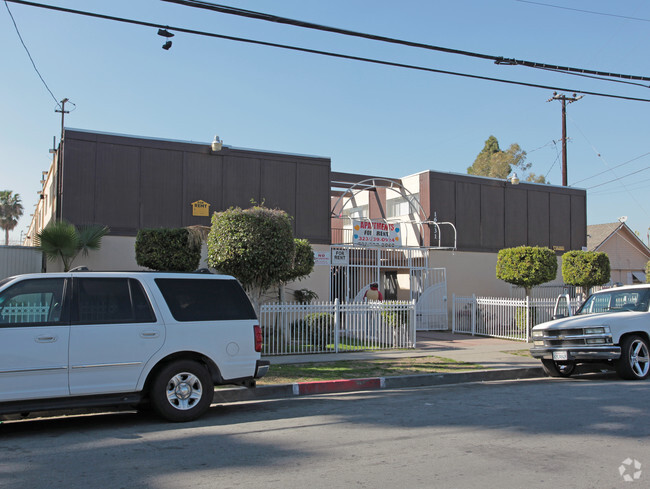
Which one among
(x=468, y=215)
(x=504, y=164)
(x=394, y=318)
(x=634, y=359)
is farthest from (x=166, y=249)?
(x=504, y=164)

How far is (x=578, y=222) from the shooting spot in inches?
1045

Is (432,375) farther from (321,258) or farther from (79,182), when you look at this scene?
(79,182)

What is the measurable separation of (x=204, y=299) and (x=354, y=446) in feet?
9.45

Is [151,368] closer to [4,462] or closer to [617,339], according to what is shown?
[4,462]

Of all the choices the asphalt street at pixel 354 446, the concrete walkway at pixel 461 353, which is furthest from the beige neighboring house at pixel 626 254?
the asphalt street at pixel 354 446

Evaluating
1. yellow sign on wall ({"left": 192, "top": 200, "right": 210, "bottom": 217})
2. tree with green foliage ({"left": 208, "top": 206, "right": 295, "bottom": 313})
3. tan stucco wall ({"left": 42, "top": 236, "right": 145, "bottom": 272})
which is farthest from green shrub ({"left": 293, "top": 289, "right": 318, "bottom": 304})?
tree with green foliage ({"left": 208, "top": 206, "right": 295, "bottom": 313})

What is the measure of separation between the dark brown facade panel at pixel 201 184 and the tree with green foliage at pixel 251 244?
632cm

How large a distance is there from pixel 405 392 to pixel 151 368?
4595 millimetres

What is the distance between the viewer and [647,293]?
11.2m

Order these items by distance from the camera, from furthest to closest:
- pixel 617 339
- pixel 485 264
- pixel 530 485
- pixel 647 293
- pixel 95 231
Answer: pixel 485 264, pixel 95 231, pixel 647 293, pixel 617 339, pixel 530 485

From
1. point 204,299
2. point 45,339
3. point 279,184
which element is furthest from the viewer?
point 279,184

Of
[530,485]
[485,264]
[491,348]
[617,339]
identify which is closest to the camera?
[530,485]

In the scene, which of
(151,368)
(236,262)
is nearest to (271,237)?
(236,262)

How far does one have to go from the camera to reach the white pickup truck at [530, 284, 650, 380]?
10453 millimetres
